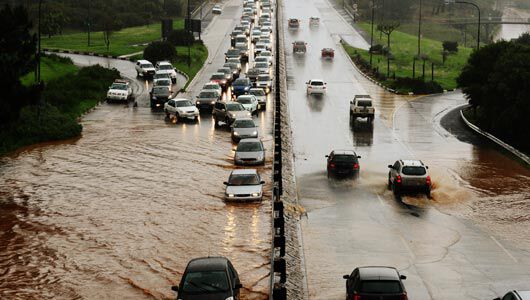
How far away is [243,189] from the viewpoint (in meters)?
39.7

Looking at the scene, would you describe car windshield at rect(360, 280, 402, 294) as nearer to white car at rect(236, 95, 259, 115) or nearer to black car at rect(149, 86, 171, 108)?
white car at rect(236, 95, 259, 115)

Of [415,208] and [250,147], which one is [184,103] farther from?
[415,208]

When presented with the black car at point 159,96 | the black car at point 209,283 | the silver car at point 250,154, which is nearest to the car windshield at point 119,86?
the black car at point 159,96

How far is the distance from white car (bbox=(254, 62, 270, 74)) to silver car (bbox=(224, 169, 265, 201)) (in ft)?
136

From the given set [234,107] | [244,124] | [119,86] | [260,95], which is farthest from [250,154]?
[119,86]

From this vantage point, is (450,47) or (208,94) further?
(450,47)

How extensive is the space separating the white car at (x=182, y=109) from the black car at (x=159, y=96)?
4580 mm

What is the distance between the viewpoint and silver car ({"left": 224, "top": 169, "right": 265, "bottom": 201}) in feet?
130

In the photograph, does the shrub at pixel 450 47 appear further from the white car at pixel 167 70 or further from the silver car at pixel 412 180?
the silver car at pixel 412 180

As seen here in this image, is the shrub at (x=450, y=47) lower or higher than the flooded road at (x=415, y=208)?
higher

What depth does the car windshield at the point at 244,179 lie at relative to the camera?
40000 millimetres

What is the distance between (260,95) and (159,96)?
24.4ft

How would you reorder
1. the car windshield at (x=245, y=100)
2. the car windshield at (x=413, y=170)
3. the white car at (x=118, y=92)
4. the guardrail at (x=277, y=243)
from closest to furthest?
the guardrail at (x=277, y=243)
the car windshield at (x=413, y=170)
the car windshield at (x=245, y=100)
the white car at (x=118, y=92)

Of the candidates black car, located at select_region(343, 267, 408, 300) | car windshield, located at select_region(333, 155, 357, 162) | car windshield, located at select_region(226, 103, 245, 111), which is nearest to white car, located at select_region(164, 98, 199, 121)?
car windshield, located at select_region(226, 103, 245, 111)
